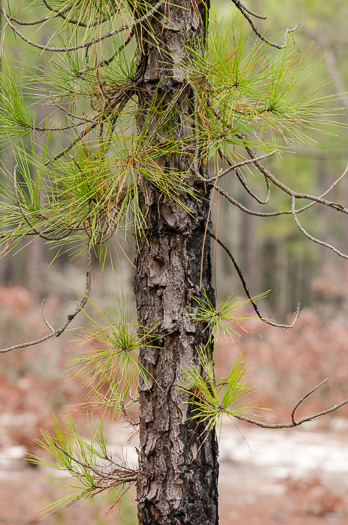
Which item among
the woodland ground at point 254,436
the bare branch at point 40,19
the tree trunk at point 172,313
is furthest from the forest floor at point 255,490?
the bare branch at point 40,19

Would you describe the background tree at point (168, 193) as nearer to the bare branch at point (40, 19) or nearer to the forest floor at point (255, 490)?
the bare branch at point (40, 19)

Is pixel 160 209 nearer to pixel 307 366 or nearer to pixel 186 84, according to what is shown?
pixel 186 84

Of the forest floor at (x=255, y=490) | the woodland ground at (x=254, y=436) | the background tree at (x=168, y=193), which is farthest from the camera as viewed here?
the woodland ground at (x=254, y=436)

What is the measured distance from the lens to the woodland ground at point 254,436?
5.61 meters

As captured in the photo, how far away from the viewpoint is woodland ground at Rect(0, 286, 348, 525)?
5.61 meters

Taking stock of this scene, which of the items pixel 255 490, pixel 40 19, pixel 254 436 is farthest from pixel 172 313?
pixel 254 436

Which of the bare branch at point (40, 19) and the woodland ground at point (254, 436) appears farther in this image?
the woodland ground at point (254, 436)

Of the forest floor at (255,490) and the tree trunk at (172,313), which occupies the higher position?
the tree trunk at (172,313)

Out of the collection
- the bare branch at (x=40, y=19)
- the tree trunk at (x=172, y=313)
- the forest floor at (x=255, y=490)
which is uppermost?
the bare branch at (x=40, y=19)

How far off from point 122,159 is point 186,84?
317 mm

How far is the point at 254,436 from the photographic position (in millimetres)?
9094

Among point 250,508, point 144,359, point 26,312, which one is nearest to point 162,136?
point 144,359

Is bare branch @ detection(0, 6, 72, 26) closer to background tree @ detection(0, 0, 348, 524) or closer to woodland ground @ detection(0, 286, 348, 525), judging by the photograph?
background tree @ detection(0, 0, 348, 524)

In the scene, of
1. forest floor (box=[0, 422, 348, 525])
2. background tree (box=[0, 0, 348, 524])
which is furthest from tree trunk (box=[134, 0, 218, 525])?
forest floor (box=[0, 422, 348, 525])
